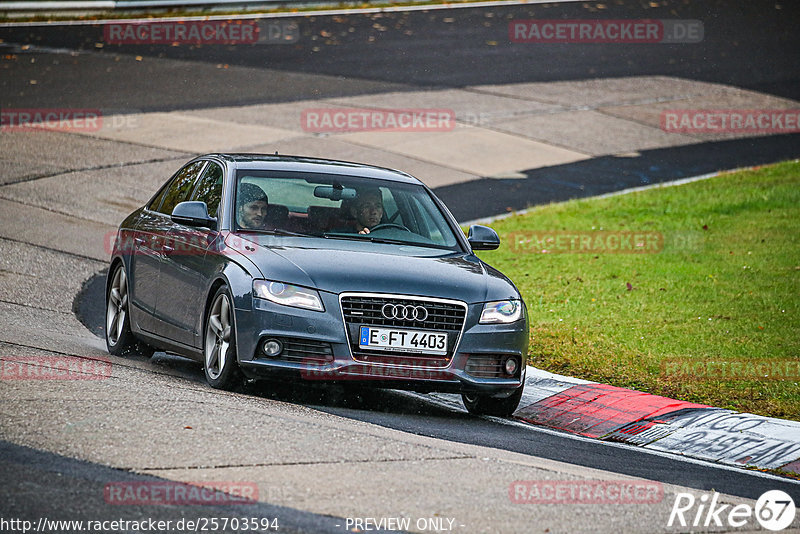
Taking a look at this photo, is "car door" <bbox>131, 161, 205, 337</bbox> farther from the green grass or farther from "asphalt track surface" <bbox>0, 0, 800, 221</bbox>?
"asphalt track surface" <bbox>0, 0, 800, 221</bbox>

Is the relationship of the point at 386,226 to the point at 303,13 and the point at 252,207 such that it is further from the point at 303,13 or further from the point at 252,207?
the point at 303,13

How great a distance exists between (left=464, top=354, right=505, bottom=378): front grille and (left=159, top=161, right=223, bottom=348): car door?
188cm

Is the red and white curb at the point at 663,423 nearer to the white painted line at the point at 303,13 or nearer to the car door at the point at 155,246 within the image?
the car door at the point at 155,246

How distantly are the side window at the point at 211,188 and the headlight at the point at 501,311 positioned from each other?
7.26 ft

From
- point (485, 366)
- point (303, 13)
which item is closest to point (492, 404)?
point (485, 366)

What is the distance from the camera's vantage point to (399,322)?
802cm

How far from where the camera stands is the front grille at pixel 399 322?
26.1 feet

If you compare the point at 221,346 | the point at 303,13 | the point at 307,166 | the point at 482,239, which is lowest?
the point at 221,346

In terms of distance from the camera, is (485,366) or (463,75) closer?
(485,366)

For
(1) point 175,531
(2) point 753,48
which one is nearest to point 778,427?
(1) point 175,531

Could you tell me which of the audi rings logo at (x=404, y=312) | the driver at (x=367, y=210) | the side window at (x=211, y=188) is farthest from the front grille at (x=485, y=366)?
the side window at (x=211, y=188)

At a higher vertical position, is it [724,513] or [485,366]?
[485,366]

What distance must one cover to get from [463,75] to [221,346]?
20334 millimetres

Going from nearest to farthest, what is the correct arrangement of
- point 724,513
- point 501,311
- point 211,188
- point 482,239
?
point 724,513 → point 501,311 → point 482,239 → point 211,188
